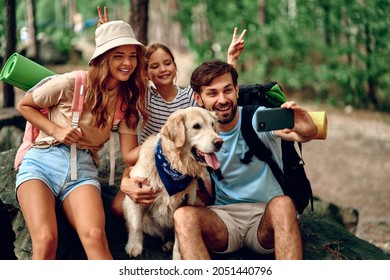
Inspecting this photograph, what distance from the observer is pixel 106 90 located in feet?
13.3

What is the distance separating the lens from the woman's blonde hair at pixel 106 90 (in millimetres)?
3992

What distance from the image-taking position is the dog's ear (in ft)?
12.2

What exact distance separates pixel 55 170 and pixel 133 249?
32.8 inches

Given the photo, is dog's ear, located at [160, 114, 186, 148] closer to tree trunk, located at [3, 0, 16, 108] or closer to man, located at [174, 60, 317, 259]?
man, located at [174, 60, 317, 259]

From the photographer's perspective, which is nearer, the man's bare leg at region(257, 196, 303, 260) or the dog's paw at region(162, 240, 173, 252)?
the man's bare leg at region(257, 196, 303, 260)

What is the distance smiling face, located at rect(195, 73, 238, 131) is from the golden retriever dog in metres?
0.12

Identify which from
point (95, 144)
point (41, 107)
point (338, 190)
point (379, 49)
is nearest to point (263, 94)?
point (95, 144)

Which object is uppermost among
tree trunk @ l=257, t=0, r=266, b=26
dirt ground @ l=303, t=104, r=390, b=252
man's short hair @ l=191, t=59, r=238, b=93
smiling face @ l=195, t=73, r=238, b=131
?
tree trunk @ l=257, t=0, r=266, b=26

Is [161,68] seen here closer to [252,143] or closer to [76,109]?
[76,109]

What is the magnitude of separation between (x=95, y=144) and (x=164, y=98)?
2.71ft

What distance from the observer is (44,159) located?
3.96 meters

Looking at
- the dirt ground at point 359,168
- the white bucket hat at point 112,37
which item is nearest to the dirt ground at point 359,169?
the dirt ground at point 359,168

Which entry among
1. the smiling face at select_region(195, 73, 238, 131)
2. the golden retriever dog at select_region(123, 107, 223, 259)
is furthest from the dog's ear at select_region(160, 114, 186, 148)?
the smiling face at select_region(195, 73, 238, 131)

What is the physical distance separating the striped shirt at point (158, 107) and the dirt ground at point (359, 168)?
369 centimetres
